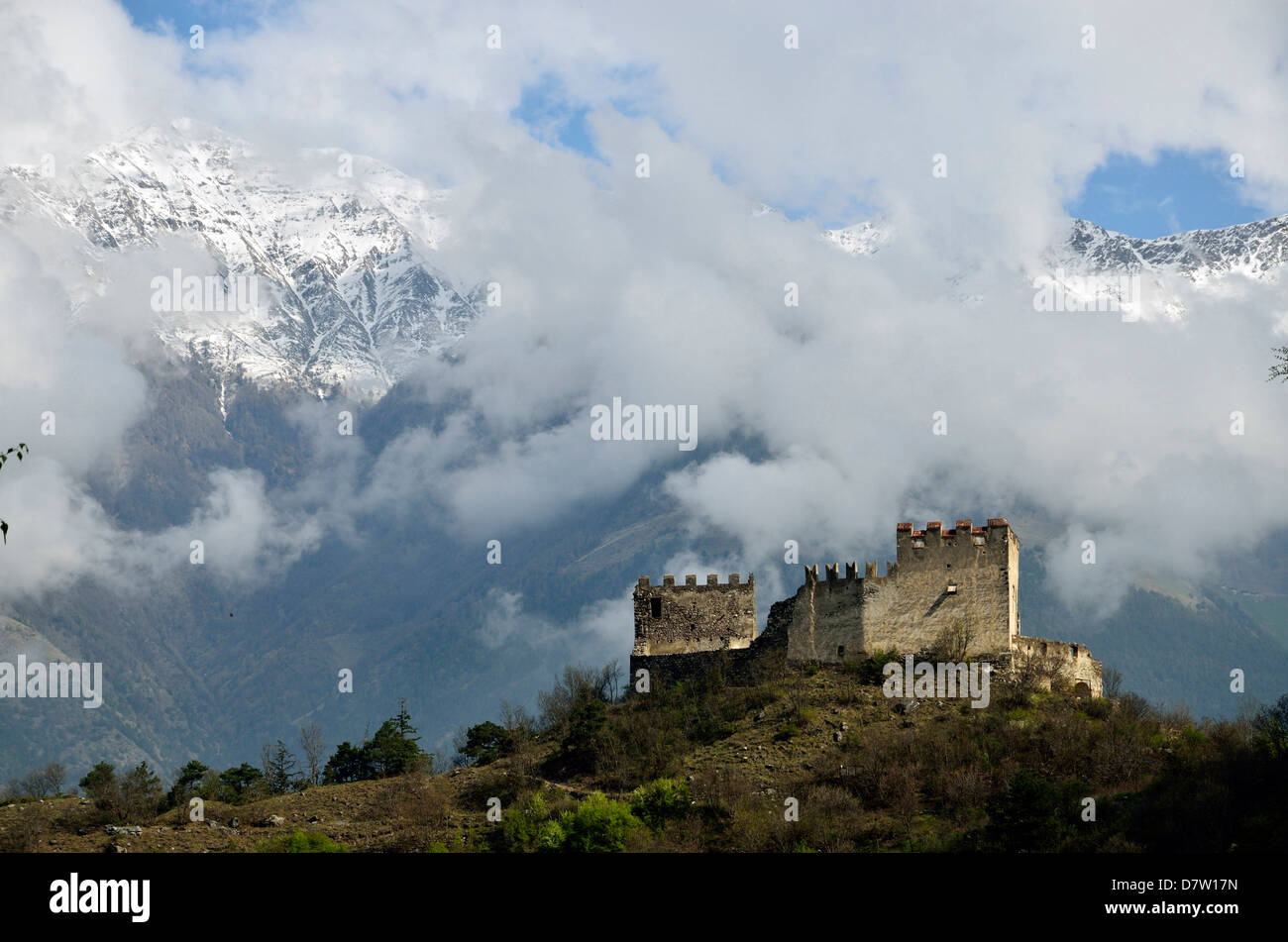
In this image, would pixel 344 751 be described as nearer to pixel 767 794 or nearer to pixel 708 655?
pixel 708 655

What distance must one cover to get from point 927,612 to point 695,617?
17532 millimetres

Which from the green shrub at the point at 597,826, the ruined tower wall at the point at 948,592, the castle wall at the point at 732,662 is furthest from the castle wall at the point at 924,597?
the green shrub at the point at 597,826

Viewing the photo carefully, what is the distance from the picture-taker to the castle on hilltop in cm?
8119

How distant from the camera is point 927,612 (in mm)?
82312

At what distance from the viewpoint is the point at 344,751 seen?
109312mm

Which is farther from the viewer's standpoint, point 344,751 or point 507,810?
point 344,751

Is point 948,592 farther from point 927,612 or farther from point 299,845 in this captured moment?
point 299,845

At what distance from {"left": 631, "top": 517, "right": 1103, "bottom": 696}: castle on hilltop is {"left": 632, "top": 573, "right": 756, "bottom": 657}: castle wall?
4.03 metres

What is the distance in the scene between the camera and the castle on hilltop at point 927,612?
8119 cm

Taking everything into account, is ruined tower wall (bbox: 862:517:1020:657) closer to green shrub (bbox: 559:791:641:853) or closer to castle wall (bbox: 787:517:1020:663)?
castle wall (bbox: 787:517:1020:663)

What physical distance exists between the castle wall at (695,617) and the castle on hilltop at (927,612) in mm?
4028
